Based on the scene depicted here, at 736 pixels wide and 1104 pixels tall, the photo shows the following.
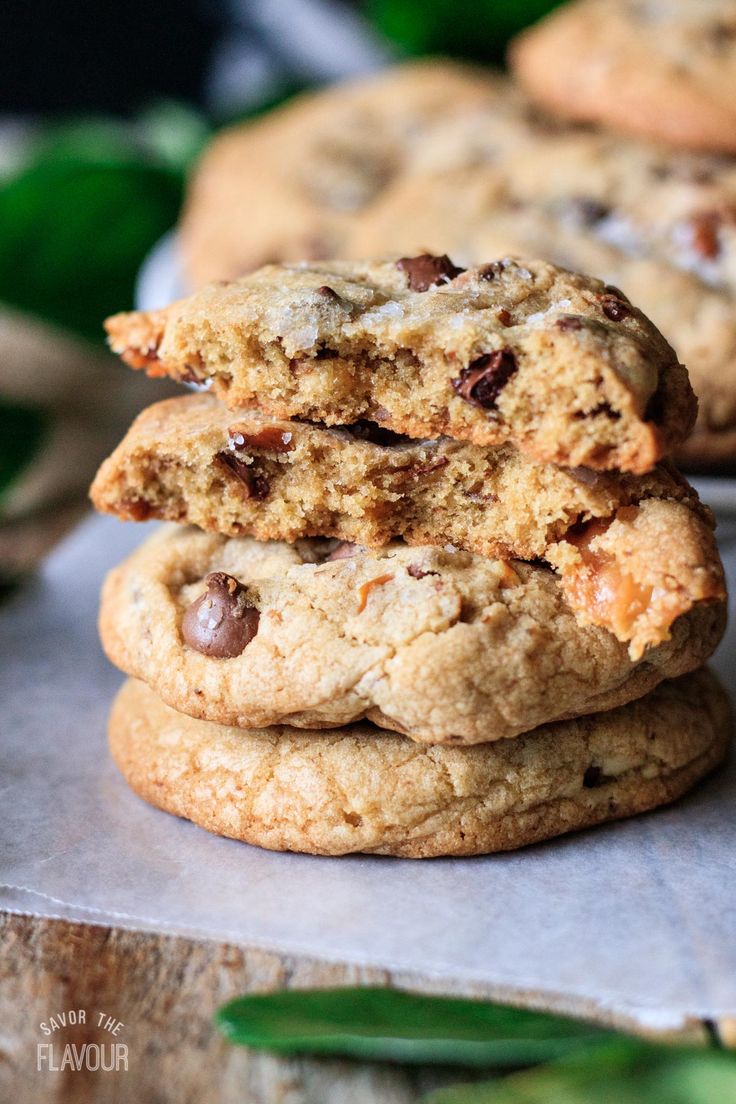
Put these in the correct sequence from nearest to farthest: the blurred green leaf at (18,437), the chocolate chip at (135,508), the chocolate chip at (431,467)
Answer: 1. the chocolate chip at (431,467)
2. the chocolate chip at (135,508)
3. the blurred green leaf at (18,437)

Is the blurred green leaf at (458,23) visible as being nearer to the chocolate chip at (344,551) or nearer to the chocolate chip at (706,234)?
the chocolate chip at (706,234)

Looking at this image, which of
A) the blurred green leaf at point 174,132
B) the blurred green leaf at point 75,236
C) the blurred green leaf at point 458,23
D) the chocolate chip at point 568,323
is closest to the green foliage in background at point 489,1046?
the chocolate chip at point 568,323

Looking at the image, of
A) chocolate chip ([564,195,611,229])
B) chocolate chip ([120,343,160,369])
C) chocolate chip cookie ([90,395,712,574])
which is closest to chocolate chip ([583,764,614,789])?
chocolate chip cookie ([90,395,712,574])

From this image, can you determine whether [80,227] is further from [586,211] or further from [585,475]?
[585,475]

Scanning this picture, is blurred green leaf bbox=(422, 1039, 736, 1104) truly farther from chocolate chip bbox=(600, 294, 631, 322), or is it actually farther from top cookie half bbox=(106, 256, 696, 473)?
chocolate chip bbox=(600, 294, 631, 322)

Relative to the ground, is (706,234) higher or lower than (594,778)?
higher

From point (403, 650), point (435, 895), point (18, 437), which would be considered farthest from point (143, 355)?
point (18, 437)
